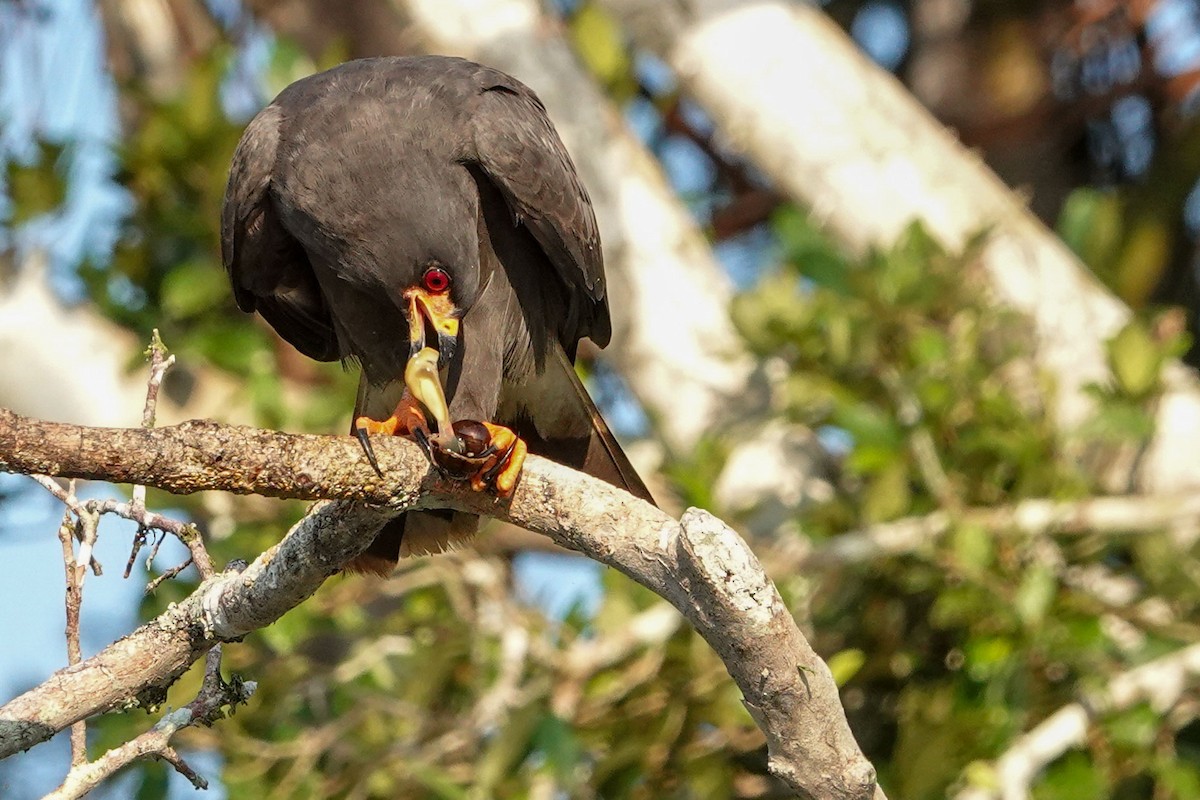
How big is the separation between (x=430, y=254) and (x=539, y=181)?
48 centimetres

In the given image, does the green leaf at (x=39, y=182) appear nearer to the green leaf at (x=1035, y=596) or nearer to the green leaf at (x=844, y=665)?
the green leaf at (x=844, y=665)

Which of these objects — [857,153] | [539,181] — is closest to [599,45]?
[857,153]

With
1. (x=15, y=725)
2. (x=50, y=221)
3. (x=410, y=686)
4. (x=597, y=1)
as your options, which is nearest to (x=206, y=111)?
(x=50, y=221)

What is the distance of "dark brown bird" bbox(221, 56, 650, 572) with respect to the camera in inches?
147

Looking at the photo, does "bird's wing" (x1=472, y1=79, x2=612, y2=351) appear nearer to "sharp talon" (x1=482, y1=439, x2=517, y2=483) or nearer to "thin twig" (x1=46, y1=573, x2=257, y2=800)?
"sharp talon" (x1=482, y1=439, x2=517, y2=483)

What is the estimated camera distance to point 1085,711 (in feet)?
16.5

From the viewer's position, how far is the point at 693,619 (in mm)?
2814

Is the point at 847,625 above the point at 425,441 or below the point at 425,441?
below

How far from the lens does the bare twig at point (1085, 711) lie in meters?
4.82

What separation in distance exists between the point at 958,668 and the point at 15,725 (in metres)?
3.53

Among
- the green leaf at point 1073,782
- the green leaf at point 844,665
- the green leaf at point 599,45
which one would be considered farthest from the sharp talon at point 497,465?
the green leaf at point 599,45

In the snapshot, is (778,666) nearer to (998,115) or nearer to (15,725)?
(15,725)

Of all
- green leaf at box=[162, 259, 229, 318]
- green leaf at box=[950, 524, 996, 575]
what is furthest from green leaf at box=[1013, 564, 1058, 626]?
green leaf at box=[162, 259, 229, 318]

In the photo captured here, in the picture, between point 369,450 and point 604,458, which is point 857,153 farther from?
point 369,450
